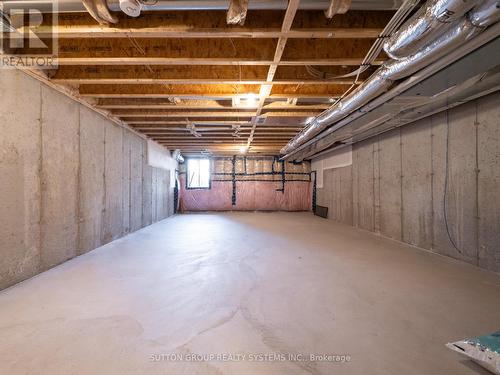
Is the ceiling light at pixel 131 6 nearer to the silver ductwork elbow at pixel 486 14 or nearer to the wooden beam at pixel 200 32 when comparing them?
the wooden beam at pixel 200 32

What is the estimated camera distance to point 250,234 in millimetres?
4578

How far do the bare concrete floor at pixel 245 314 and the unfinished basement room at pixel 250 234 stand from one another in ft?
0.05

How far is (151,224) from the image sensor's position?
19.5ft

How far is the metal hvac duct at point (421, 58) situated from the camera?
1382 millimetres

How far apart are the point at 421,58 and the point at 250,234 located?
3.60m

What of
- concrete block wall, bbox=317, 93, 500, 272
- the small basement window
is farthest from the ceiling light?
the small basement window

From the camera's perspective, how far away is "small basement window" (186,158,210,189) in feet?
29.8

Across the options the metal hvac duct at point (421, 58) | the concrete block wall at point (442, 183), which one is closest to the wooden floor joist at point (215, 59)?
the metal hvac duct at point (421, 58)

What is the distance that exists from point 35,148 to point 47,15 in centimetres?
132

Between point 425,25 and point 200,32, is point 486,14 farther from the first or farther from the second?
point 200,32

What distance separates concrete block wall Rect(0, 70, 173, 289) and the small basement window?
4576mm

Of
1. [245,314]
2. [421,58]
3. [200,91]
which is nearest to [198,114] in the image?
[200,91]

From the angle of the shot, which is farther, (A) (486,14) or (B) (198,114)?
(B) (198,114)

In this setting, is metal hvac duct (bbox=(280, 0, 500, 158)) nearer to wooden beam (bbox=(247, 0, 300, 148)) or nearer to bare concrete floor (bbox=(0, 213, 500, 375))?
wooden beam (bbox=(247, 0, 300, 148))
